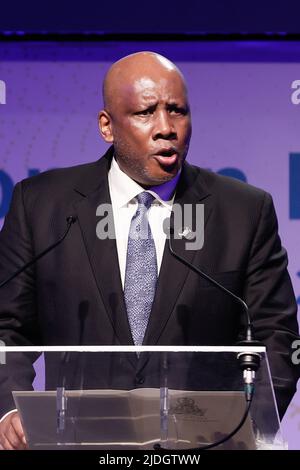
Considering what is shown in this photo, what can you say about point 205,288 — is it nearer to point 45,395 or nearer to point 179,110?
point 179,110

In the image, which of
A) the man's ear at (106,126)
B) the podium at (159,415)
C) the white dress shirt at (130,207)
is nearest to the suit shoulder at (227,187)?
the white dress shirt at (130,207)

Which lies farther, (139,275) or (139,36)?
(139,36)

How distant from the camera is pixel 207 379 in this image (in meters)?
2.07

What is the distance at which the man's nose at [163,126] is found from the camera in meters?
2.66

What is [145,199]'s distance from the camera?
2.76 meters

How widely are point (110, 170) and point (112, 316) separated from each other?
1.61 ft

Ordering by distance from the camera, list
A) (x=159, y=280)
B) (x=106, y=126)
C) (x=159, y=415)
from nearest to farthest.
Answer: (x=159, y=415)
(x=159, y=280)
(x=106, y=126)

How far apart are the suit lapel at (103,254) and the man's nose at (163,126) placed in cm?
25

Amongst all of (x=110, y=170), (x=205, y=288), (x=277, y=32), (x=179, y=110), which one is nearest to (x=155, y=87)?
(x=179, y=110)

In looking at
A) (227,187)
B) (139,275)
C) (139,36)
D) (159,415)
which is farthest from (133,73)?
(159,415)

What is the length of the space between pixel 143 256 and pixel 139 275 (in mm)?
52

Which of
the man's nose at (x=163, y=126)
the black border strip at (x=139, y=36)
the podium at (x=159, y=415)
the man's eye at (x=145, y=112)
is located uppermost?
the black border strip at (x=139, y=36)

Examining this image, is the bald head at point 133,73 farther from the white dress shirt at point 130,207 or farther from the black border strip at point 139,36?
the black border strip at point 139,36

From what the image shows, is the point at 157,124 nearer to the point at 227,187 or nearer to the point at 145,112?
the point at 145,112
